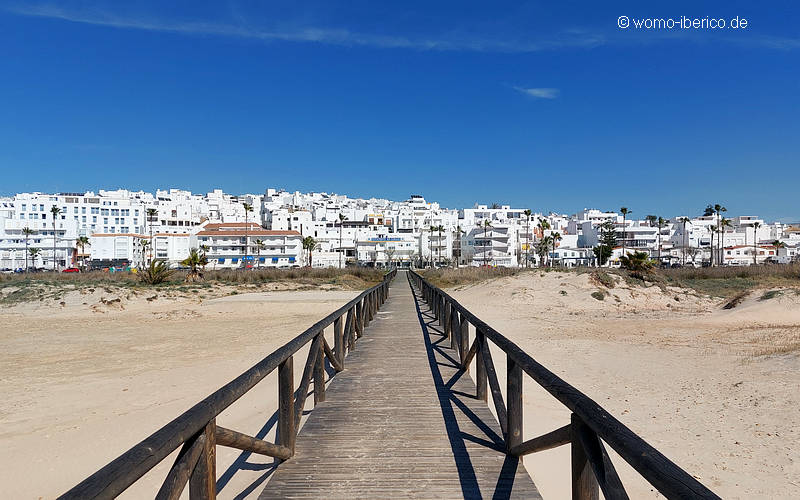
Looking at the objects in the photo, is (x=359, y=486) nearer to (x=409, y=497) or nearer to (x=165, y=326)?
(x=409, y=497)

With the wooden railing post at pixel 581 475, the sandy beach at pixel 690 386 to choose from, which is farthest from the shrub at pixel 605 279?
the wooden railing post at pixel 581 475

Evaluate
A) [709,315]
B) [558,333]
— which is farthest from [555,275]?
[558,333]

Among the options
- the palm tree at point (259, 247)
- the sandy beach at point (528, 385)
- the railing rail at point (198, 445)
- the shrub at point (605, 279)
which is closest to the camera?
the railing rail at point (198, 445)

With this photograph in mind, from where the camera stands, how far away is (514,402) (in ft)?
13.0

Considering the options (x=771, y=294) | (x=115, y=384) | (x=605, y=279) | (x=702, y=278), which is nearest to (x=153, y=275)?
(x=115, y=384)

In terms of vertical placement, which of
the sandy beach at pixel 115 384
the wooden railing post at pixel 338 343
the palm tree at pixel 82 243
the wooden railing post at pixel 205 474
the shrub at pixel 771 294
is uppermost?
the palm tree at pixel 82 243

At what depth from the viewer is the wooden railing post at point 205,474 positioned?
250cm

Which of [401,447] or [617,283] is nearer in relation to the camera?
[401,447]

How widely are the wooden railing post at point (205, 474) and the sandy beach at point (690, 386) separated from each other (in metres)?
3.42

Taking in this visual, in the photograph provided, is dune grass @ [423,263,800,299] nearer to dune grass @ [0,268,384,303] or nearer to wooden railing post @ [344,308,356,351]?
dune grass @ [0,268,384,303]

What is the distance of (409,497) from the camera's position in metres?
A: 3.37

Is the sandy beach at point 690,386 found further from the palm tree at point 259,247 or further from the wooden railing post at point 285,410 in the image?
the palm tree at point 259,247

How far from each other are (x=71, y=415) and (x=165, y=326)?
1335cm

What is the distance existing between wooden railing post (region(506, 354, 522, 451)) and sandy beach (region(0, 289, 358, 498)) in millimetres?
2273
